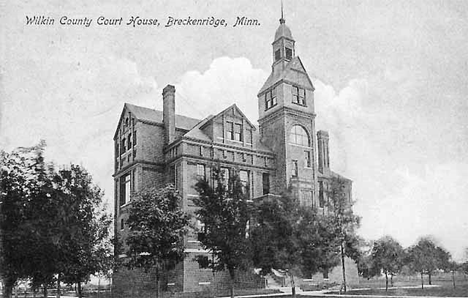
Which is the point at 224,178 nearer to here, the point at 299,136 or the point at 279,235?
the point at 279,235

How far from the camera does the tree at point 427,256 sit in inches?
883

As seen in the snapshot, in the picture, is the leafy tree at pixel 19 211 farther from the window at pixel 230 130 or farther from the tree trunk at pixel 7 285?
the window at pixel 230 130

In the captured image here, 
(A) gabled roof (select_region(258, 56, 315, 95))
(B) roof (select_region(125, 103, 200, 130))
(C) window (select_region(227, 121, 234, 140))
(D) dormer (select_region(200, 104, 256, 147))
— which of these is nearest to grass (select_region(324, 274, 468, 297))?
(D) dormer (select_region(200, 104, 256, 147))

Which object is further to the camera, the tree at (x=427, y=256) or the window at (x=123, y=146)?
the window at (x=123, y=146)

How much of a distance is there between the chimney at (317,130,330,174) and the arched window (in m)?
4.55

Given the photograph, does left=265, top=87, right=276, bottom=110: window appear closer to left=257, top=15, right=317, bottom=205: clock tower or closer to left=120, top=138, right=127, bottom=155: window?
left=257, top=15, right=317, bottom=205: clock tower

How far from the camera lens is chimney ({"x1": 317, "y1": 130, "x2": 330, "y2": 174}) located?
39375mm

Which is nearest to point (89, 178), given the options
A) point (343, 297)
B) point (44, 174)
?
point (44, 174)

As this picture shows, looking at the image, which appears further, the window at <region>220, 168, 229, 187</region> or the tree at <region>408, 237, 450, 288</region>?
the tree at <region>408, 237, 450, 288</region>

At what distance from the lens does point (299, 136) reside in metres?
35.0

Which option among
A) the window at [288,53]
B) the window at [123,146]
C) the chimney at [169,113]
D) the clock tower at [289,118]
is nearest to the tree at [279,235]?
the clock tower at [289,118]

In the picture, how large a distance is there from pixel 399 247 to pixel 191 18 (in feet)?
60.6

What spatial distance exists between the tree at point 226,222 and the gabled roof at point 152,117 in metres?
12.7

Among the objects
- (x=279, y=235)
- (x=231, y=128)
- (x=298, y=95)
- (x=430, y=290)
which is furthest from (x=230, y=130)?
(x=430, y=290)
